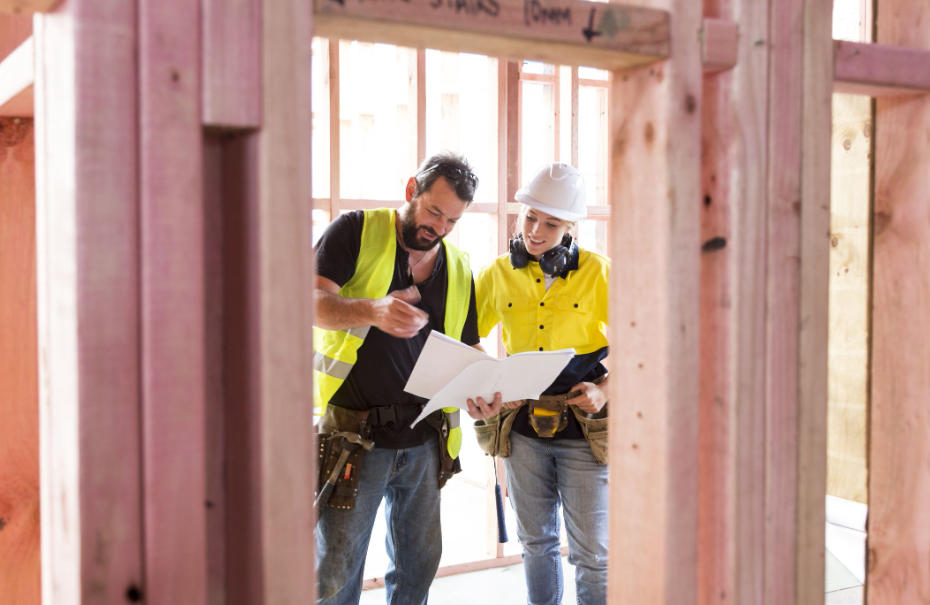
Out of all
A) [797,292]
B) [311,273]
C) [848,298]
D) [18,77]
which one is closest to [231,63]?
[311,273]

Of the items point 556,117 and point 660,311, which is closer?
point 660,311

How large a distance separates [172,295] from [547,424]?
2.10m

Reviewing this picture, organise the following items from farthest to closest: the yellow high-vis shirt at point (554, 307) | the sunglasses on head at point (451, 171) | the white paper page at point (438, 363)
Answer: the yellow high-vis shirt at point (554, 307), the sunglasses on head at point (451, 171), the white paper page at point (438, 363)

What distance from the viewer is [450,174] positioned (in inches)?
104

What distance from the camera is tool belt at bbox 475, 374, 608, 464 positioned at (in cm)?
258

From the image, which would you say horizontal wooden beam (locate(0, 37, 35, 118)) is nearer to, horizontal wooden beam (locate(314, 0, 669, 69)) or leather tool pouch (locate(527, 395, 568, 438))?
horizontal wooden beam (locate(314, 0, 669, 69))

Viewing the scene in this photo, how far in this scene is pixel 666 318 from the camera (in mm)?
875

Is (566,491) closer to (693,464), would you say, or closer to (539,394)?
(539,394)

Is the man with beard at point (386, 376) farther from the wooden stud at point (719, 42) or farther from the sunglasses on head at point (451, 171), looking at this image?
the wooden stud at point (719, 42)

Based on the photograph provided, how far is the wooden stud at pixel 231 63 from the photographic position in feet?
2.23

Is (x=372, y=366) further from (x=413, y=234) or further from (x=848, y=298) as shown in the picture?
(x=848, y=298)

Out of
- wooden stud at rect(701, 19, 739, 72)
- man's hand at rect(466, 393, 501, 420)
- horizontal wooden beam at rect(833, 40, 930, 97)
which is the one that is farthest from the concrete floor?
wooden stud at rect(701, 19, 739, 72)

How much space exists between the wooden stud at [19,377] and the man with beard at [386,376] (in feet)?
3.96

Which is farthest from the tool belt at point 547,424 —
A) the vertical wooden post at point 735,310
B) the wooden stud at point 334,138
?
the vertical wooden post at point 735,310
